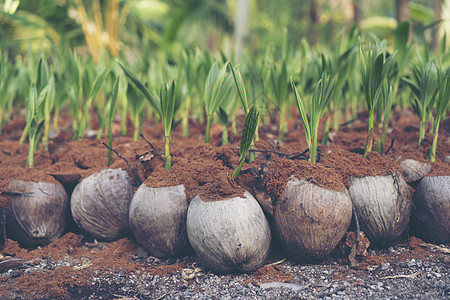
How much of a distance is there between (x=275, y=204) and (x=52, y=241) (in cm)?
123

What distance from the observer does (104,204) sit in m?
1.92

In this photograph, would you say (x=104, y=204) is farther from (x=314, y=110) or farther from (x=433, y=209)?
(x=433, y=209)

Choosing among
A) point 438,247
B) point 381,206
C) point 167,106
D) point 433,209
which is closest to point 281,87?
point 167,106

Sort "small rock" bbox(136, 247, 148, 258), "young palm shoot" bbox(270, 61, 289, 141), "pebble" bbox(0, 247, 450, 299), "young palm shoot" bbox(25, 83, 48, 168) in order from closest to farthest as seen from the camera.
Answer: "pebble" bbox(0, 247, 450, 299), "small rock" bbox(136, 247, 148, 258), "young palm shoot" bbox(25, 83, 48, 168), "young palm shoot" bbox(270, 61, 289, 141)

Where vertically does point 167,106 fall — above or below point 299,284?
above

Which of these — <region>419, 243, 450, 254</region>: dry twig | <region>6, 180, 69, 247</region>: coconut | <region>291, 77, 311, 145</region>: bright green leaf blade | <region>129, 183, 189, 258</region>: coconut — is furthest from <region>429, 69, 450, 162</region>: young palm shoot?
<region>6, 180, 69, 247</region>: coconut

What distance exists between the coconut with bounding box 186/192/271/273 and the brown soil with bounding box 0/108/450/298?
0.17 ft

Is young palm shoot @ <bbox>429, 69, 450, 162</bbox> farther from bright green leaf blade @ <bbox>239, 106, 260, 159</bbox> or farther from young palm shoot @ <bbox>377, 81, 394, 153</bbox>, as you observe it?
bright green leaf blade @ <bbox>239, 106, 260, 159</bbox>

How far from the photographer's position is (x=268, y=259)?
68.1 inches

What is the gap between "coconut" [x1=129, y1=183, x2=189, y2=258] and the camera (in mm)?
1716

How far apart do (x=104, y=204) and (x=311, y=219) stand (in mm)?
1068

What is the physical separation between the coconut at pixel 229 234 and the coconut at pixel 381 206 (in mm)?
476

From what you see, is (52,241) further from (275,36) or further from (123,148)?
(275,36)

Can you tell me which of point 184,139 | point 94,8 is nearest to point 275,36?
point 94,8
